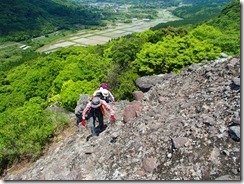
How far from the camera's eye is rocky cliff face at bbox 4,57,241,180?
499 inches

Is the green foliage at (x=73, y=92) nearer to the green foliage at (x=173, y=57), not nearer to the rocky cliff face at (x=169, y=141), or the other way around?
the green foliage at (x=173, y=57)

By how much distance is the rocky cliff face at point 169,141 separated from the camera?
1266 centimetres

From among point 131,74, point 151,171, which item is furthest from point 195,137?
point 131,74

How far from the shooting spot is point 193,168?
1244 cm

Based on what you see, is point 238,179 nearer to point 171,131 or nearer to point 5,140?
point 171,131

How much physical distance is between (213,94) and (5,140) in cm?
1502

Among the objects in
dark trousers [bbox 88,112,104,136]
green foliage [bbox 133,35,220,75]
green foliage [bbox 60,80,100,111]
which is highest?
dark trousers [bbox 88,112,104,136]

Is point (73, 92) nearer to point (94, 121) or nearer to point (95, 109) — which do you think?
point (94, 121)

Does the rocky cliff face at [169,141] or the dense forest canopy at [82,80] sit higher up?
the rocky cliff face at [169,141]

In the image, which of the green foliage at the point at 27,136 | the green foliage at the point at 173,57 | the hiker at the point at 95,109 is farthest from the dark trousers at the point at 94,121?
the green foliage at the point at 173,57

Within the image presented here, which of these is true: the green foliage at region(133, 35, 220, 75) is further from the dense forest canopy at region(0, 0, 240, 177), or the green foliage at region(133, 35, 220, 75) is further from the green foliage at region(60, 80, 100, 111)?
the green foliage at region(60, 80, 100, 111)

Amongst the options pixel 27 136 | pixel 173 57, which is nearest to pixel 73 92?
pixel 173 57

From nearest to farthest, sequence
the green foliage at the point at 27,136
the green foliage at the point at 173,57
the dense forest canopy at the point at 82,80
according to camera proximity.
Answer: the green foliage at the point at 27,136
the dense forest canopy at the point at 82,80
the green foliage at the point at 173,57

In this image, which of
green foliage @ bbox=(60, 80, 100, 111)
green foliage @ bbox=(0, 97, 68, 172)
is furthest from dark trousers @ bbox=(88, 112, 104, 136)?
green foliage @ bbox=(60, 80, 100, 111)
